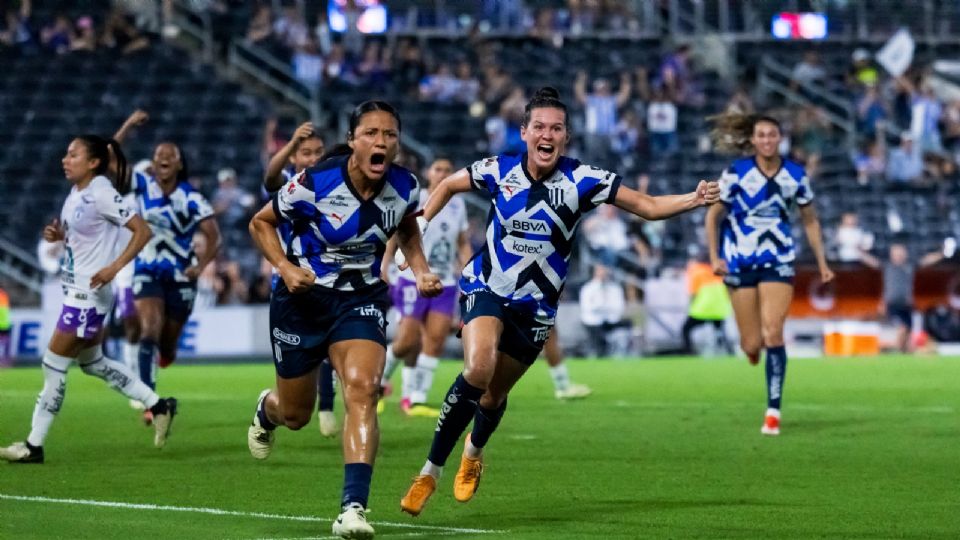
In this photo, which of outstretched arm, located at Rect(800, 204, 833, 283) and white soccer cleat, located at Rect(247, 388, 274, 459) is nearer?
white soccer cleat, located at Rect(247, 388, 274, 459)

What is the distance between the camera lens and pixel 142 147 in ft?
107

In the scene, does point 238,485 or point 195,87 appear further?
point 195,87

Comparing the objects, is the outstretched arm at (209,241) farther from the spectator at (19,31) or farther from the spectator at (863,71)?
the spectator at (863,71)

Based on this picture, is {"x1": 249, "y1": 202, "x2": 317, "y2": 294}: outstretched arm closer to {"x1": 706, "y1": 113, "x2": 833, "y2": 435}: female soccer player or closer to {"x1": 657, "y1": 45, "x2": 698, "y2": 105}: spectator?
{"x1": 706, "y1": 113, "x2": 833, "y2": 435}: female soccer player

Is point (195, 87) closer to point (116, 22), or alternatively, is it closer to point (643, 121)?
point (116, 22)

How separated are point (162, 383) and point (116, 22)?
13380mm

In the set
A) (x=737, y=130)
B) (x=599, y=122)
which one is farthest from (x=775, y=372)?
(x=599, y=122)

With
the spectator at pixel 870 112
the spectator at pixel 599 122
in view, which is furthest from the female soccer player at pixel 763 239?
the spectator at pixel 870 112

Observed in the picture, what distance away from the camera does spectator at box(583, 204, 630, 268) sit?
32.6 meters

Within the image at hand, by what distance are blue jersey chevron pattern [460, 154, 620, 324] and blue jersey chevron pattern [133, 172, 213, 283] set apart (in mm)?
6243

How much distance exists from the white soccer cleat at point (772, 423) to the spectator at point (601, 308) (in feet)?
46.9

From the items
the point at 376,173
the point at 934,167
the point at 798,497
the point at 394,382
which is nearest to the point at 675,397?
the point at 394,382

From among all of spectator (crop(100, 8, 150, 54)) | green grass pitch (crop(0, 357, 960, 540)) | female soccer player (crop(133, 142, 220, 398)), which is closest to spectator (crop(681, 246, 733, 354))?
green grass pitch (crop(0, 357, 960, 540))

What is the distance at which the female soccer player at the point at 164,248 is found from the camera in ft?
54.9
